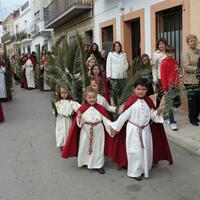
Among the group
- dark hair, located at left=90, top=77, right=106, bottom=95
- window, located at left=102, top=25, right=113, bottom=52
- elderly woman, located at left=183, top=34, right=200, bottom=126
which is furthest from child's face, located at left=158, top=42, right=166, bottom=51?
window, located at left=102, top=25, right=113, bottom=52

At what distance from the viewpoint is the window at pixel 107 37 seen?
596 inches

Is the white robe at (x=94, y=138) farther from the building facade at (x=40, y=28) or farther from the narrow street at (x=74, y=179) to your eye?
the building facade at (x=40, y=28)

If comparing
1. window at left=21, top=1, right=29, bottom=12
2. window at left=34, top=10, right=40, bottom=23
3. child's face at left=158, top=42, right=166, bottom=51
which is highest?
window at left=21, top=1, right=29, bottom=12

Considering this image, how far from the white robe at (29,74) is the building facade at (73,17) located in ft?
7.22

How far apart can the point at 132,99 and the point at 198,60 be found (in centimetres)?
272

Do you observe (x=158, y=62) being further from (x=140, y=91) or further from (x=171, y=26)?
(x=140, y=91)

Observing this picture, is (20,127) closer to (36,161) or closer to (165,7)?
(36,161)

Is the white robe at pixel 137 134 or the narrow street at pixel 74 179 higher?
the white robe at pixel 137 134

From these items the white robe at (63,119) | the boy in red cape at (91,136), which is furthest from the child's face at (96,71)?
the boy in red cape at (91,136)

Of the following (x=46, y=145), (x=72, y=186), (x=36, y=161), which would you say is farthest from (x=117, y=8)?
(x=72, y=186)

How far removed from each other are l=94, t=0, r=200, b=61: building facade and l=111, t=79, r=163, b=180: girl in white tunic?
4.29m

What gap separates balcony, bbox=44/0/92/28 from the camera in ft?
56.7

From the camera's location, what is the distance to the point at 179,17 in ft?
32.0

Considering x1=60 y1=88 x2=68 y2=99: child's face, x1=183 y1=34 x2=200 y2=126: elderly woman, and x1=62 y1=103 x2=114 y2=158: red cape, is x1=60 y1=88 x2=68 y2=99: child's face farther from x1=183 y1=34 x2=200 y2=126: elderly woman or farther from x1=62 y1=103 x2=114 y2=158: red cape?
x1=183 y1=34 x2=200 y2=126: elderly woman
